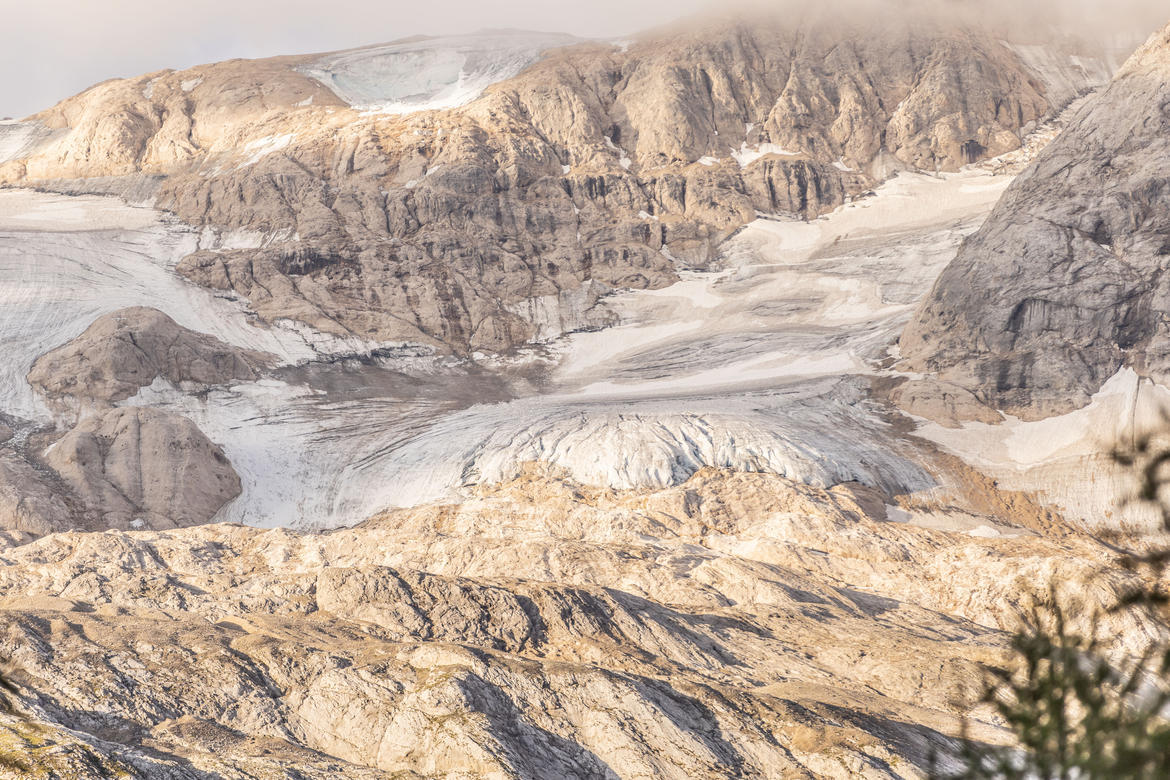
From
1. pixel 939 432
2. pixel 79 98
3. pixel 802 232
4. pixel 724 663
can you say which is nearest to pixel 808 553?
pixel 724 663

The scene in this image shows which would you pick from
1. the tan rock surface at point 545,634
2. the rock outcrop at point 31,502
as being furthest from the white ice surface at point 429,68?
the tan rock surface at point 545,634

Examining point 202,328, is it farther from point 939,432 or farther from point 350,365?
point 939,432

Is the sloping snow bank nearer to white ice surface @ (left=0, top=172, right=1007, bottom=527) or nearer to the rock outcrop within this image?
white ice surface @ (left=0, top=172, right=1007, bottom=527)

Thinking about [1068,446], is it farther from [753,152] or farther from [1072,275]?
[753,152]

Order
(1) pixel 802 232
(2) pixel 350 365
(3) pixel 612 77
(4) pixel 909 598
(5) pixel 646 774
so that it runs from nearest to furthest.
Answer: (5) pixel 646 774, (4) pixel 909 598, (2) pixel 350 365, (1) pixel 802 232, (3) pixel 612 77

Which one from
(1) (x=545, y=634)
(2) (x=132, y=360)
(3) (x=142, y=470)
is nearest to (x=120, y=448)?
(3) (x=142, y=470)

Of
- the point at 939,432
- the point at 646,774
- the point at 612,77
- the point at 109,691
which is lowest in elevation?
the point at 939,432
